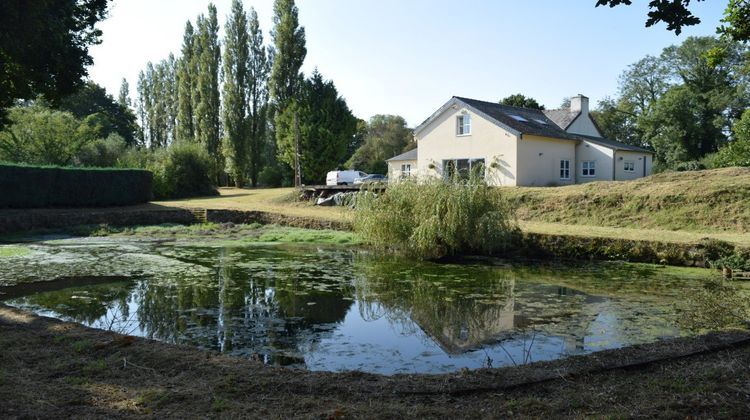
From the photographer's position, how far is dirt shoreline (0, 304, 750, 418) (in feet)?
14.8

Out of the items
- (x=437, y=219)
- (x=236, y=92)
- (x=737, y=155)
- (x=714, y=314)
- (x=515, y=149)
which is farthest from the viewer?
(x=236, y=92)

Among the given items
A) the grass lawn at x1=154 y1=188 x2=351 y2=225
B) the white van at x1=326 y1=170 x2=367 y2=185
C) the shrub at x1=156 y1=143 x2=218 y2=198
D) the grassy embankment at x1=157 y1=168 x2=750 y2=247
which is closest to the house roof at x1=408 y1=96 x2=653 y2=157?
the white van at x1=326 y1=170 x2=367 y2=185

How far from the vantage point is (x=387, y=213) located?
16547 mm

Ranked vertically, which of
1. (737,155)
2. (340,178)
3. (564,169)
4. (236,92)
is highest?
(236,92)

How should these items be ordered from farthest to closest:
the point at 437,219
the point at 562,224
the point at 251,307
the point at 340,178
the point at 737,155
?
1. the point at 340,178
2. the point at 737,155
3. the point at 562,224
4. the point at 437,219
5. the point at 251,307

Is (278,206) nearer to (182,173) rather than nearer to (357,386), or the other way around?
(182,173)

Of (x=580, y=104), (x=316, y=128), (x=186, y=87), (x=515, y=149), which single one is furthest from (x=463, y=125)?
(x=186, y=87)

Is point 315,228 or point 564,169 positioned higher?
point 564,169

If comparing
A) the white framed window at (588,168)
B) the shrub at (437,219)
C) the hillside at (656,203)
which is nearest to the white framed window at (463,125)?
the hillside at (656,203)

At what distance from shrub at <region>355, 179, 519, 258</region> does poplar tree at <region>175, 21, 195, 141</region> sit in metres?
36.5

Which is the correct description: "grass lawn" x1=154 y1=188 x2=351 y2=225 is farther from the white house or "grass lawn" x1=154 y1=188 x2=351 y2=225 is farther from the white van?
the white van

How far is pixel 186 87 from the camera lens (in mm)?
49281

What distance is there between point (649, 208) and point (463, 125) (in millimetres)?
12298

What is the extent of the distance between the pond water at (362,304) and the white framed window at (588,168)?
58.2 feet
